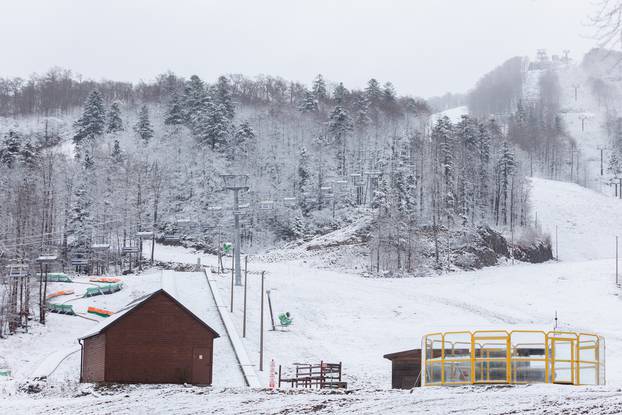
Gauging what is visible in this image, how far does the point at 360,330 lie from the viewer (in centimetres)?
5550

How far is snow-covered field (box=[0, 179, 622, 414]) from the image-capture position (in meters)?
18.1

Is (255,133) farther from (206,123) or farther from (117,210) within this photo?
(117,210)

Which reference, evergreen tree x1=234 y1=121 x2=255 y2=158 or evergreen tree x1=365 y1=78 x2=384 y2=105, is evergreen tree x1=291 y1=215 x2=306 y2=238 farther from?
evergreen tree x1=365 y1=78 x2=384 y2=105

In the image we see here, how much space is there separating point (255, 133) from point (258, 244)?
32999 millimetres

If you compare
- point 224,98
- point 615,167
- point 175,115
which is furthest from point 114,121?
point 615,167

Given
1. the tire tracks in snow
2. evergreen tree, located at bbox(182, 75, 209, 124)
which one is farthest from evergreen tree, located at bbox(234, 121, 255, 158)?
the tire tracks in snow

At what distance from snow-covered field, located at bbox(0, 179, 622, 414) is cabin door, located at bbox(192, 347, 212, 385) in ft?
10.6

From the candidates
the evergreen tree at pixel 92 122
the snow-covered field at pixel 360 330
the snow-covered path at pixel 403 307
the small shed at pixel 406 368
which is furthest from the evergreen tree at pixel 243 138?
the small shed at pixel 406 368

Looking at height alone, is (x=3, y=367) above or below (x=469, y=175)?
below

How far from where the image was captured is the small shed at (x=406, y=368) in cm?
2723

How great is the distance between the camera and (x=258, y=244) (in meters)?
108

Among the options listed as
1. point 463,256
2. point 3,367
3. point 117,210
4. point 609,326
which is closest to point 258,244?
point 117,210

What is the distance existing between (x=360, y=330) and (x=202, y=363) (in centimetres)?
2146

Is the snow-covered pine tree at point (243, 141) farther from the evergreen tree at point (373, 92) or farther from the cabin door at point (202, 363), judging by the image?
the cabin door at point (202, 363)
